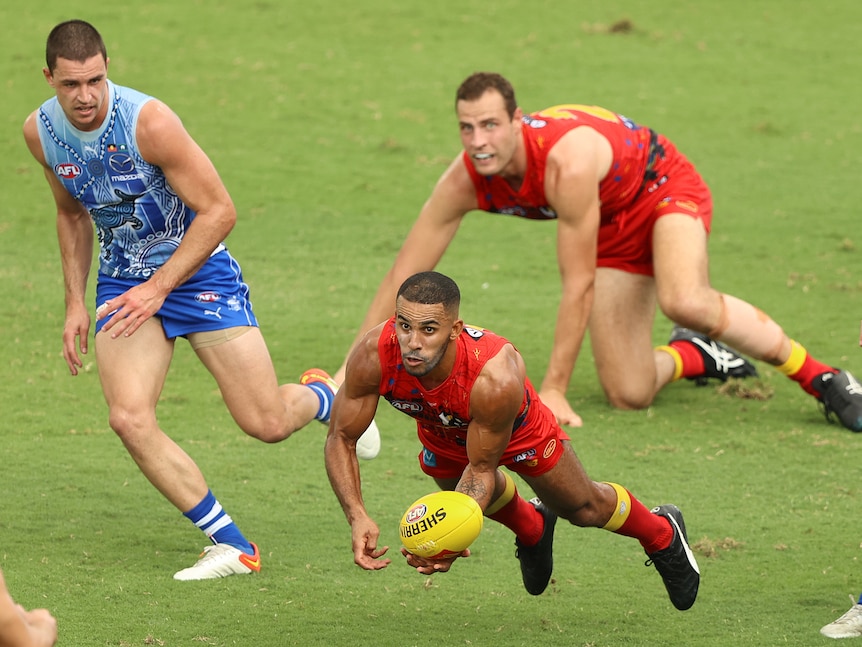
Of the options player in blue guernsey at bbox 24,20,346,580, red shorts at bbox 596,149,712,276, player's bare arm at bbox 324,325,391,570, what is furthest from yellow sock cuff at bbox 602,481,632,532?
red shorts at bbox 596,149,712,276

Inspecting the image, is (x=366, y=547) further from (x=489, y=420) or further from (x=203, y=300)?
(x=203, y=300)

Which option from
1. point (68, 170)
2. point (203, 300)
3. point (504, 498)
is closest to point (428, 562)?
point (504, 498)

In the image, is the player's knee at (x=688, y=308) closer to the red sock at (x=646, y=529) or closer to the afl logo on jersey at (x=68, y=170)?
the red sock at (x=646, y=529)

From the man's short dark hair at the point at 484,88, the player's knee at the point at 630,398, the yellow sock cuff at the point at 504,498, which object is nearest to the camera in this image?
the yellow sock cuff at the point at 504,498

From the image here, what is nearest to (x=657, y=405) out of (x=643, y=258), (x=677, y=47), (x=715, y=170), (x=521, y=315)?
(x=643, y=258)

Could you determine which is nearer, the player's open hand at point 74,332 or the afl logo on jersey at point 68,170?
the afl logo on jersey at point 68,170

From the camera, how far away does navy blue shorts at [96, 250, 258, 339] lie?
572cm

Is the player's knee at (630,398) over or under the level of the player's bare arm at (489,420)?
under

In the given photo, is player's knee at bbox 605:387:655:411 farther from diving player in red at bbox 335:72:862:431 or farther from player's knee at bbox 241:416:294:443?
player's knee at bbox 241:416:294:443

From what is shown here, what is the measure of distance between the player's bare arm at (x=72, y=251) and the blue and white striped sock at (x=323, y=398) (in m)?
1.11

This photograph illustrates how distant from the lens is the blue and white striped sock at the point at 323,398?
21.0ft

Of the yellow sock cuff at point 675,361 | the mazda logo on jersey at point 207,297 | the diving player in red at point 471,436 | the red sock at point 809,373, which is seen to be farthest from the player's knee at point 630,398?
the mazda logo on jersey at point 207,297

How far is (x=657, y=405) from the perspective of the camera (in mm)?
8273

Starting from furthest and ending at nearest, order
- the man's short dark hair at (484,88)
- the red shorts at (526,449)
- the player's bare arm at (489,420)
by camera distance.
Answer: the man's short dark hair at (484,88), the red shorts at (526,449), the player's bare arm at (489,420)
